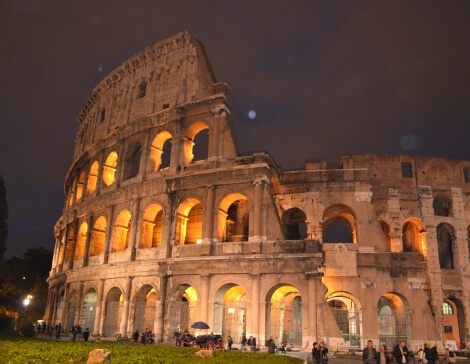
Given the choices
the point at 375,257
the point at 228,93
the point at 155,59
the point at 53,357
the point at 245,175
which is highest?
the point at 155,59

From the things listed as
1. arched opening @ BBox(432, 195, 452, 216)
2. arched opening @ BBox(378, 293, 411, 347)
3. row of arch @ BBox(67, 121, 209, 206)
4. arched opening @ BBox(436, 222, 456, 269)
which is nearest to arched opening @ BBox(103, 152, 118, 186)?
row of arch @ BBox(67, 121, 209, 206)

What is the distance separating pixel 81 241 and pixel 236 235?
1174 cm

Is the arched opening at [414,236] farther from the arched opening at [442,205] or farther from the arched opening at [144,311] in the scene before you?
the arched opening at [144,311]

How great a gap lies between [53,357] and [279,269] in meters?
11.8

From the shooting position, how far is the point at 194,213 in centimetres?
2425

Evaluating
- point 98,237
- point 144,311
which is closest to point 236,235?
point 144,311

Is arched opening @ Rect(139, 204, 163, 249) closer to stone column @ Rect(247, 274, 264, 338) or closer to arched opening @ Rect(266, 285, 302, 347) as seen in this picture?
stone column @ Rect(247, 274, 264, 338)

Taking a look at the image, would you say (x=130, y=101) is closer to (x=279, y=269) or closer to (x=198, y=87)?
(x=198, y=87)

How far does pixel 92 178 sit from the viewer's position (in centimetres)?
2952

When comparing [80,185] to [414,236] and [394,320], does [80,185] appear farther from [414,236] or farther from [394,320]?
[414,236]

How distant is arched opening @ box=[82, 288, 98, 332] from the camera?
24.8m

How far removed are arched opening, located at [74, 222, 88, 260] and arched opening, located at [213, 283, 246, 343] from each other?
11.4 meters

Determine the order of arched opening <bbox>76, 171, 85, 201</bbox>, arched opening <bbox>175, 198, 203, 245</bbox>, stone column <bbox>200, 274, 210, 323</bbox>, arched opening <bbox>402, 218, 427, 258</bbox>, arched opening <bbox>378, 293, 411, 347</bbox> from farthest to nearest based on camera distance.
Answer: arched opening <bbox>76, 171, 85, 201</bbox>, arched opening <bbox>402, 218, 427, 258</bbox>, arched opening <bbox>175, 198, 203, 245</bbox>, arched opening <bbox>378, 293, 411, 347</bbox>, stone column <bbox>200, 274, 210, 323</bbox>

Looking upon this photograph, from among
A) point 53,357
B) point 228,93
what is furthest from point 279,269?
point 53,357
